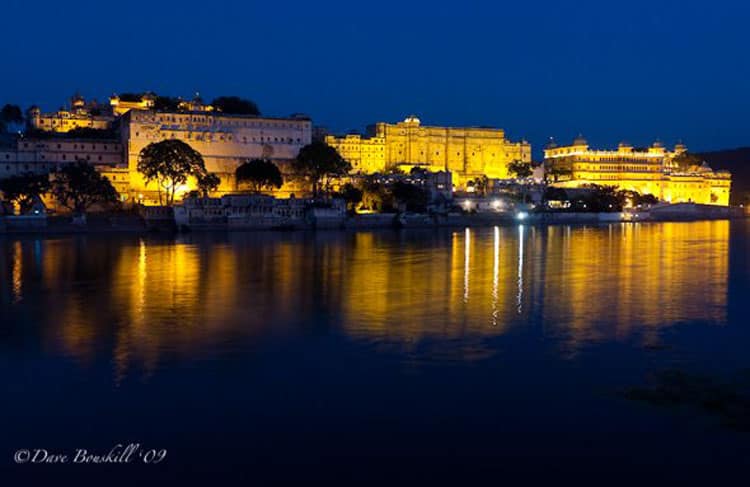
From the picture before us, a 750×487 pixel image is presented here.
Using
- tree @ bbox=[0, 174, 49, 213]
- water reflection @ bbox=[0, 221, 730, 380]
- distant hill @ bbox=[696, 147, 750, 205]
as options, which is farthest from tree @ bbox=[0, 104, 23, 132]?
distant hill @ bbox=[696, 147, 750, 205]

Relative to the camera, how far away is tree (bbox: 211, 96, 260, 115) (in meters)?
65.4

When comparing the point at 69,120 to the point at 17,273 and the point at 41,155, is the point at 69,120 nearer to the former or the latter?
the point at 41,155

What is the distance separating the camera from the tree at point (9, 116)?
184 feet

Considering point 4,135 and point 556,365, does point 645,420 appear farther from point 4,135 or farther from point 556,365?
point 4,135

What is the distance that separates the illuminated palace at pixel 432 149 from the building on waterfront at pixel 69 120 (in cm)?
1946

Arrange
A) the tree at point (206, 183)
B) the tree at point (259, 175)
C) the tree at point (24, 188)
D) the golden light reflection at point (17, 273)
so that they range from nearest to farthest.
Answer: the golden light reflection at point (17, 273) → the tree at point (24, 188) → the tree at point (206, 183) → the tree at point (259, 175)

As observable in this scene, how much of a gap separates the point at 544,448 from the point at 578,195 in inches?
2549

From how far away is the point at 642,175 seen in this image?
7962 cm

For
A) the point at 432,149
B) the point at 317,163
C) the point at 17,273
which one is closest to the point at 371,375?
the point at 17,273

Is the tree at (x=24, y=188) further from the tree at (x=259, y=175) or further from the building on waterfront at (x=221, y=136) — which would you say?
the tree at (x=259, y=175)

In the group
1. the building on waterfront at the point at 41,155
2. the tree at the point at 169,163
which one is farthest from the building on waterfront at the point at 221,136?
the tree at the point at 169,163

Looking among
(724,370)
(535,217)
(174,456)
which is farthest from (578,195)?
(174,456)

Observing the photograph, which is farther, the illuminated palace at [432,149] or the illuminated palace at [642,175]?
the illuminated palace at [642,175]

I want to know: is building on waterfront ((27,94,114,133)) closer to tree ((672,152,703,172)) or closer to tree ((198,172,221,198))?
tree ((198,172,221,198))
